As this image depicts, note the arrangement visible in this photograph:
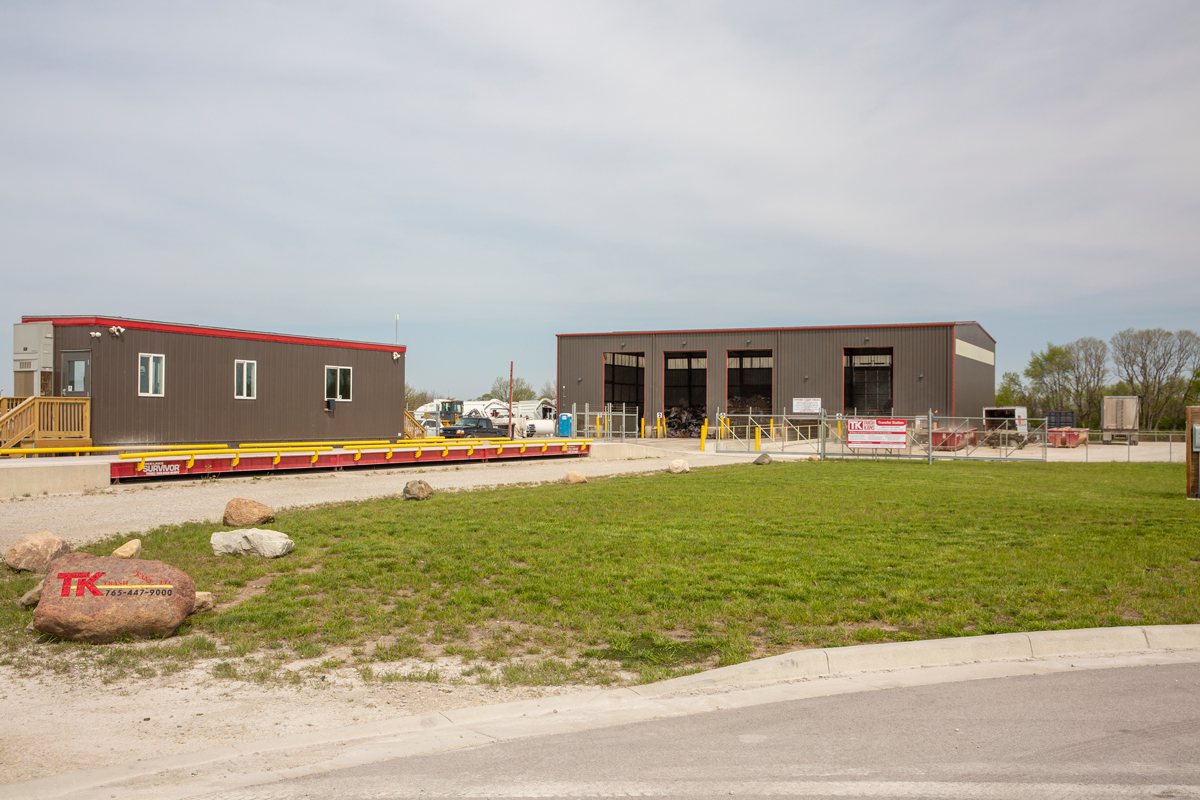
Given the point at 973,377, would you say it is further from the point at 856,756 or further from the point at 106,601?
the point at 106,601

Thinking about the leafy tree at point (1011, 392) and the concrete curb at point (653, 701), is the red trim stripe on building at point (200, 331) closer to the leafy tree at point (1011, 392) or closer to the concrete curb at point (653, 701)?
the concrete curb at point (653, 701)

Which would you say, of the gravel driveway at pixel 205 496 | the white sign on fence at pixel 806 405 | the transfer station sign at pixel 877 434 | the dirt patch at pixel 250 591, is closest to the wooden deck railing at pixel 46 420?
the gravel driveway at pixel 205 496

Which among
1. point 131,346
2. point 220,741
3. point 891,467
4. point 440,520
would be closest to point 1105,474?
point 891,467

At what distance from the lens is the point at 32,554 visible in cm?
908

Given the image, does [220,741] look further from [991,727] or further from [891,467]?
[891,467]

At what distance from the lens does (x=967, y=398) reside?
175 ft

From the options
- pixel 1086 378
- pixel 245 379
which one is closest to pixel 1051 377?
pixel 1086 378

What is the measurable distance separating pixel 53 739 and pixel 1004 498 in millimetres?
16096

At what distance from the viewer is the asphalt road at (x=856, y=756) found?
4.23 metres

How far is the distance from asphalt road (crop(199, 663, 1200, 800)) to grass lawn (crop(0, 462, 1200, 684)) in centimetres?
116

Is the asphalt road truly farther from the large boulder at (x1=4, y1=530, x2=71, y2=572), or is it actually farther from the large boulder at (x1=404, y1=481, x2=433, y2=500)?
the large boulder at (x1=404, y1=481, x2=433, y2=500)

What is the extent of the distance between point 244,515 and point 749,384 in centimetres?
5417

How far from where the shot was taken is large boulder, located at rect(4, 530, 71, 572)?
9031mm

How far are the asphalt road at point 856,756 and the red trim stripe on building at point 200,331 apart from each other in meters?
22.6
